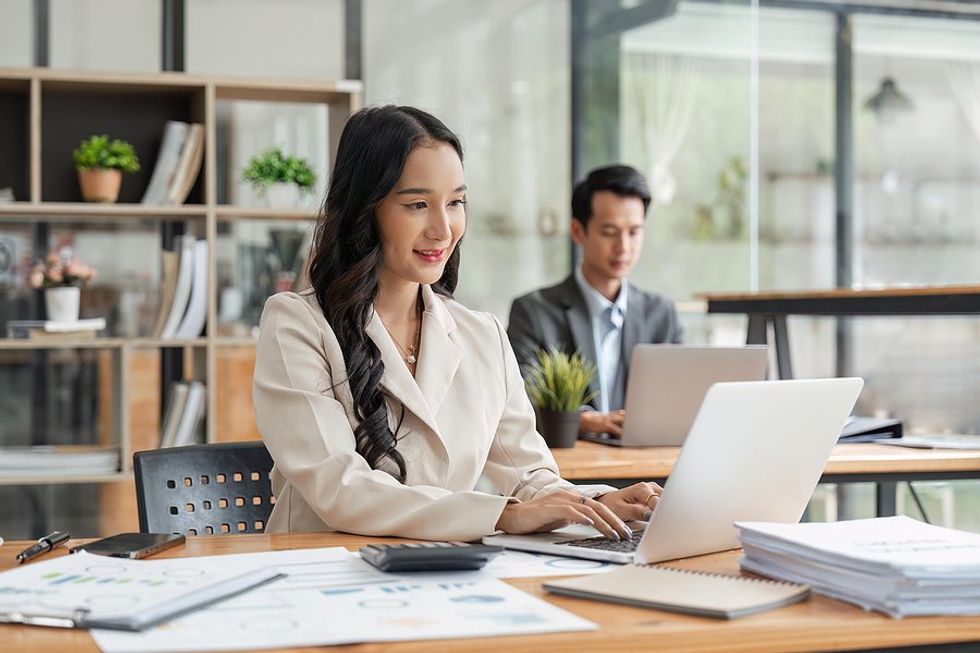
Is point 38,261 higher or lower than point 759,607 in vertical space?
higher

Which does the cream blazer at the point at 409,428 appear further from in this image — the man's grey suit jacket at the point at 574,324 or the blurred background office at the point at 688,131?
the blurred background office at the point at 688,131

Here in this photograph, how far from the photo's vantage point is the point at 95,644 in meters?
1.20

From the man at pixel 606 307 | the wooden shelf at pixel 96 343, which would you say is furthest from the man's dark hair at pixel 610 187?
the wooden shelf at pixel 96 343

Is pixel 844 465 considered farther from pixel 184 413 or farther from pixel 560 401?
pixel 184 413

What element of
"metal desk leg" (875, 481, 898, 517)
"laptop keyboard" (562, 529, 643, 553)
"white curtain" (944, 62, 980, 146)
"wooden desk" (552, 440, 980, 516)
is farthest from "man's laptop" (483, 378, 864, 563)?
"white curtain" (944, 62, 980, 146)

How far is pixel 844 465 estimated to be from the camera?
2818 mm

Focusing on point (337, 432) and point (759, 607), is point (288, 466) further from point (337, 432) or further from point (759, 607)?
point (759, 607)

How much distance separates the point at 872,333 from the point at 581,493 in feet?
14.3

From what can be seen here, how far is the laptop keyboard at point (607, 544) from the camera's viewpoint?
5.37 ft

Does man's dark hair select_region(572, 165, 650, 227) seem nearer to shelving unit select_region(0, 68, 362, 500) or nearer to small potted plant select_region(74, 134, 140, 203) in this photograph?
shelving unit select_region(0, 68, 362, 500)

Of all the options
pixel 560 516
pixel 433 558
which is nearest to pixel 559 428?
pixel 560 516

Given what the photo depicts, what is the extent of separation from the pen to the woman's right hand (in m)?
0.60

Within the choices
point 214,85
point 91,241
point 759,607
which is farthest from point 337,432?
point 91,241

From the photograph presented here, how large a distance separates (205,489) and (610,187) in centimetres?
225
